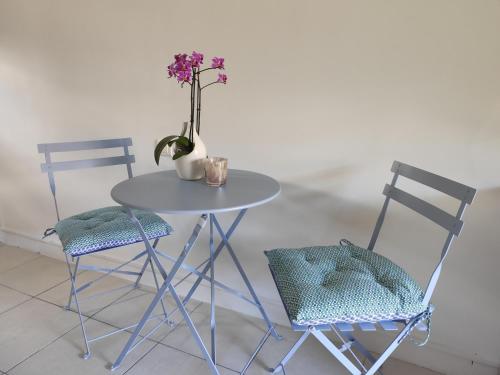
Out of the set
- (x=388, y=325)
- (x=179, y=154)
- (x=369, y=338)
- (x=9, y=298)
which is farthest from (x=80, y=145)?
(x=369, y=338)

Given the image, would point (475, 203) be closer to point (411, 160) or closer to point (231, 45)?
point (411, 160)

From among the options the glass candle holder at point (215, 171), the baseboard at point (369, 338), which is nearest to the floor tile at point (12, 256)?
the baseboard at point (369, 338)

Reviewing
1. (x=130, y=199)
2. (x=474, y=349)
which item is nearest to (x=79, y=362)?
(x=130, y=199)

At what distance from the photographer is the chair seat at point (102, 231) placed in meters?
1.52

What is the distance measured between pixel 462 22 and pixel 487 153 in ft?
1.66

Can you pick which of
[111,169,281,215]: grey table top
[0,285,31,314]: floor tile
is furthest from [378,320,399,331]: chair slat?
[0,285,31,314]: floor tile

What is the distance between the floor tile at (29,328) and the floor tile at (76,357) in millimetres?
56

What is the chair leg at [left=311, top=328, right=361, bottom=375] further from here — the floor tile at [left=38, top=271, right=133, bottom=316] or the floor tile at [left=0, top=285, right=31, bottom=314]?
the floor tile at [left=0, top=285, right=31, bottom=314]

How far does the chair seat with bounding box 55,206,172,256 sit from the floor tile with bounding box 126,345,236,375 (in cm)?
56

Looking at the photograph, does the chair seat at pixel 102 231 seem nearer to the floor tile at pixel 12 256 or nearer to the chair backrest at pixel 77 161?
the chair backrest at pixel 77 161

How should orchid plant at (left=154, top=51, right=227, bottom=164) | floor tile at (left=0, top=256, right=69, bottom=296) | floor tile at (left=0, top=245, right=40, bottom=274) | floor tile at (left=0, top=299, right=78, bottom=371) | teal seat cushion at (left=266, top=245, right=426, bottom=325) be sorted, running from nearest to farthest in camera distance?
teal seat cushion at (left=266, top=245, right=426, bottom=325), orchid plant at (left=154, top=51, right=227, bottom=164), floor tile at (left=0, top=299, right=78, bottom=371), floor tile at (left=0, top=256, right=69, bottom=296), floor tile at (left=0, top=245, right=40, bottom=274)

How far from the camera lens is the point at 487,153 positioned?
1.36 metres

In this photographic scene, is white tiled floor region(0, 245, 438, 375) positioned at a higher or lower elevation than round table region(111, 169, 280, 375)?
lower

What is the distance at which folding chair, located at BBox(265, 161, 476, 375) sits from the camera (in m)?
1.08
